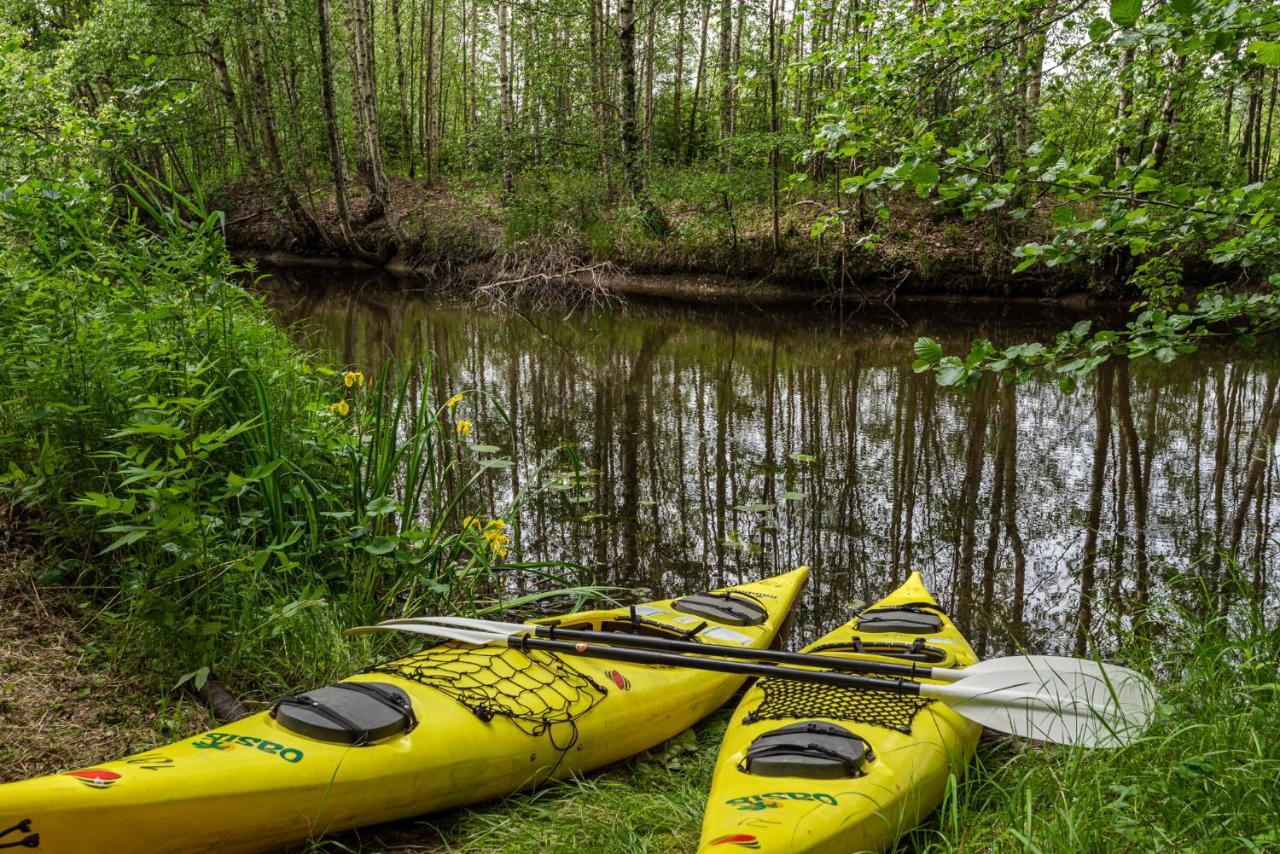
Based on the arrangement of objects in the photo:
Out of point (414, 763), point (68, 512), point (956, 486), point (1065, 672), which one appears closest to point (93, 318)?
point (68, 512)

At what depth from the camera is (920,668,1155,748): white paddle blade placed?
216cm

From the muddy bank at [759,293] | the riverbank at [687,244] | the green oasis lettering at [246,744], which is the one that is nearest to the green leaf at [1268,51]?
the green oasis lettering at [246,744]

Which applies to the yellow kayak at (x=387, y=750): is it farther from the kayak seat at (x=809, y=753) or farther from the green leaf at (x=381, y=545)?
the kayak seat at (x=809, y=753)

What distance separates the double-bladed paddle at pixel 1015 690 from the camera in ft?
7.11

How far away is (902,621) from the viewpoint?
9.84 ft

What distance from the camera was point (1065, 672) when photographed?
7.92 feet

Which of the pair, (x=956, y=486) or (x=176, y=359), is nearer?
(x=176, y=359)

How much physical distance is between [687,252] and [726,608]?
1096 cm

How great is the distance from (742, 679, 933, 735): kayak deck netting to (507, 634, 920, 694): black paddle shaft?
4cm

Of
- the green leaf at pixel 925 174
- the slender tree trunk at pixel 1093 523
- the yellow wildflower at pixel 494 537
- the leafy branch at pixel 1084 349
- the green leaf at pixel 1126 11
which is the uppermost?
the green leaf at pixel 1126 11

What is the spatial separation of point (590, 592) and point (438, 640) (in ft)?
2.21

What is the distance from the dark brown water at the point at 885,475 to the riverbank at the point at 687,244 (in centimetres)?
269

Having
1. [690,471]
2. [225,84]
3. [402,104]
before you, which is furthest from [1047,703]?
[402,104]

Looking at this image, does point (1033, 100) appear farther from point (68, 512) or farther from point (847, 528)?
point (68, 512)
